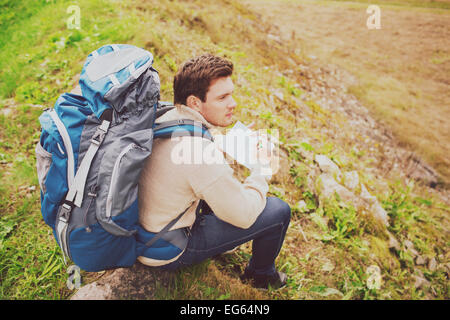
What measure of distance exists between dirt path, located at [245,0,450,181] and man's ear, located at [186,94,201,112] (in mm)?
9538

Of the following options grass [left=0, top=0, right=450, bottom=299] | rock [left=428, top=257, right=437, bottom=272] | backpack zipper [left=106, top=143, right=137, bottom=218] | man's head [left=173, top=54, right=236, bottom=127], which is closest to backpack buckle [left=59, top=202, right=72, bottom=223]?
backpack zipper [left=106, top=143, right=137, bottom=218]

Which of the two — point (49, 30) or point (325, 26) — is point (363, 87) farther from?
point (49, 30)

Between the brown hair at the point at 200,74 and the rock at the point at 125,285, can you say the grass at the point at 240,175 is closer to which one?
the rock at the point at 125,285

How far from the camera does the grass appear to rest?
2.56 m

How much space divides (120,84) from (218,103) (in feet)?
2.69

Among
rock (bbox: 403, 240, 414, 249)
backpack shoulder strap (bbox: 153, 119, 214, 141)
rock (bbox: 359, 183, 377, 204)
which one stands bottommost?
rock (bbox: 403, 240, 414, 249)

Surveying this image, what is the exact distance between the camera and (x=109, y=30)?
5.28m

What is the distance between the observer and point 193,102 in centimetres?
221

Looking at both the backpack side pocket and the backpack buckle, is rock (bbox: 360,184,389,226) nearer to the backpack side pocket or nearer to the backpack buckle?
the backpack buckle

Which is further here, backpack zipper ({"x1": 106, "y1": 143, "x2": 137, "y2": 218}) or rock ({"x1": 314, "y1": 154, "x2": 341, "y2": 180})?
rock ({"x1": 314, "y1": 154, "x2": 341, "y2": 180})

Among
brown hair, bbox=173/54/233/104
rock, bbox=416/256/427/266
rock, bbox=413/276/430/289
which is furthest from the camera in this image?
rock, bbox=416/256/427/266

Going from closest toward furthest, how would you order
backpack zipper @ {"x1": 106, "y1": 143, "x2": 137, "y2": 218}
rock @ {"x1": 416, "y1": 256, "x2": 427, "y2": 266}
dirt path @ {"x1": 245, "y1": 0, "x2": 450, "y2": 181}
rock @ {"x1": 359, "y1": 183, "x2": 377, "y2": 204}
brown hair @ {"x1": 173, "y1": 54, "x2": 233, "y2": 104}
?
1. backpack zipper @ {"x1": 106, "y1": 143, "x2": 137, "y2": 218}
2. brown hair @ {"x1": 173, "y1": 54, "x2": 233, "y2": 104}
3. rock @ {"x1": 416, "y1": 256, "x2": 427, "y2": 266}
4. rock @ {"x1": 359, "y1": 183, "x2": 377, "y2": 204}
5. dirt path @ {"x1": 245, "y1": 0, "x2": 450, "y2": 181}

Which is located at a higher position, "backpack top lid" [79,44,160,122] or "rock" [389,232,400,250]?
"backpack top lid" [79,44,160,122]

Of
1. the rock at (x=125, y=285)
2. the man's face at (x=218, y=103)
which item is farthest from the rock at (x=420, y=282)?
the man's face at (x=218, y=103)
